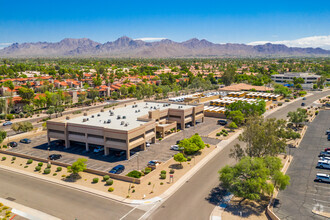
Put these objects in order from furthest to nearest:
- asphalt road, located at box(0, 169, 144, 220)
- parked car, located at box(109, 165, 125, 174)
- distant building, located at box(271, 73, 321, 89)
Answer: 1. distant building, located at box(271, 73, 321, 89)
2. parked car, located at box(109, 165, 125, 174)
3. asphalt road, located at box(0, 169, 144, 220)

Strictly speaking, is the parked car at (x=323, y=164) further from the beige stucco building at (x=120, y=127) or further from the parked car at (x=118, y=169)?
the parked car at (x=118, y=169)

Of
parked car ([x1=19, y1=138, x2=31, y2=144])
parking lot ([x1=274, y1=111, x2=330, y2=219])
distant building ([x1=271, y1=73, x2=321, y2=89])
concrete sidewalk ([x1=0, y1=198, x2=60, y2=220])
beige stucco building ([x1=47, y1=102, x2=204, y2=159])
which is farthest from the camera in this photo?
distant building ([x1=271, y1=73, x2=321, y2=89])

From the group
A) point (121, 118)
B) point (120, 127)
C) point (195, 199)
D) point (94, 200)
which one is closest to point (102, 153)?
point (120, 127)

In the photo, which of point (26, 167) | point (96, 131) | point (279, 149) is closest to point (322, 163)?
point (279, 149)

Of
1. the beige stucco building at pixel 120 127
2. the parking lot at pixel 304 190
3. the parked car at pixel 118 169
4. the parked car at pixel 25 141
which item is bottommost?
the parking lot at pixel 304 190

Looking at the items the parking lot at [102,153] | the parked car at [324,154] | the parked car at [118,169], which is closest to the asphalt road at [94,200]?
the parked car at [118,169]

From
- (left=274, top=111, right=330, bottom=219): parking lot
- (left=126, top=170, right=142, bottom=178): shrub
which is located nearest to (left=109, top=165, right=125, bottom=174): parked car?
(left=126, top=170, right=142, bottom=178): shrub

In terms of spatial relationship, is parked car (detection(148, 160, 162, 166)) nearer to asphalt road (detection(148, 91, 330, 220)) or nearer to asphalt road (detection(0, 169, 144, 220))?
asphalt road (detection(148, 91, 330, 220))
